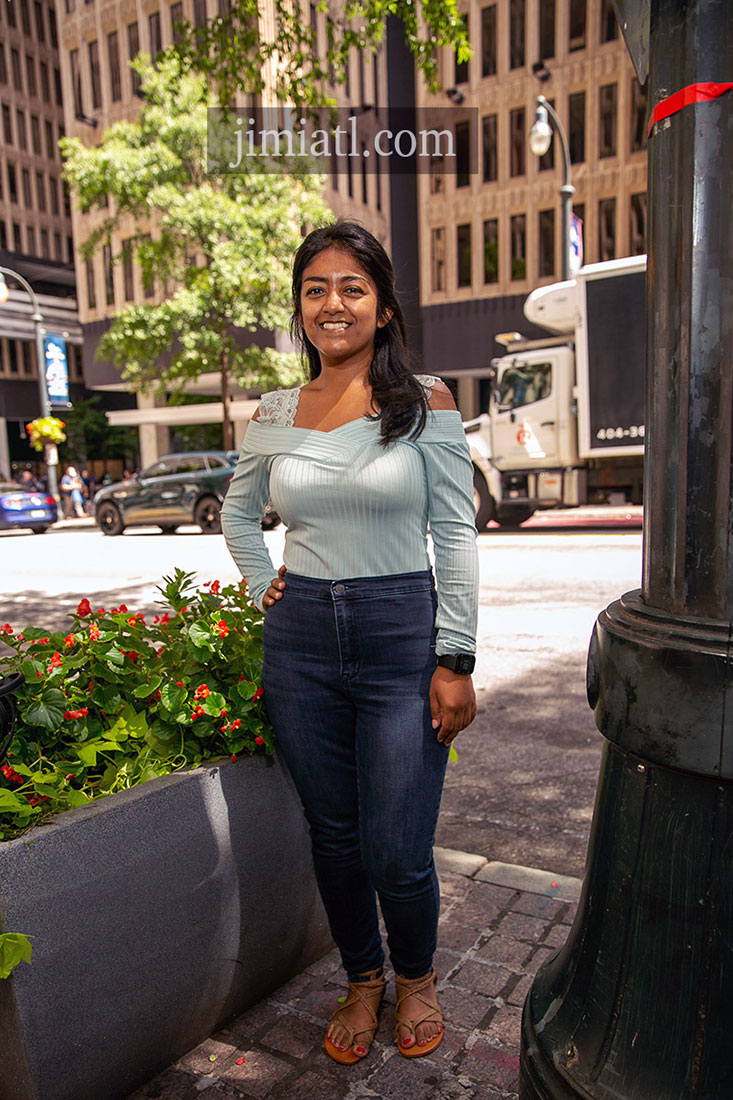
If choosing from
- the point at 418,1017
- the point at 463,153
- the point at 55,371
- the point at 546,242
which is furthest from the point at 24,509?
the point at 418,1017

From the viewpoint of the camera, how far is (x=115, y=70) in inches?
1384

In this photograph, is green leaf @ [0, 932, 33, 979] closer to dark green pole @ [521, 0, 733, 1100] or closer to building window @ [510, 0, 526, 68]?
dark green pole @ [521, 0, 733, 1100]

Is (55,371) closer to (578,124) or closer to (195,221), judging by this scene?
(195,221)

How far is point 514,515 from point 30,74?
45.4 meters

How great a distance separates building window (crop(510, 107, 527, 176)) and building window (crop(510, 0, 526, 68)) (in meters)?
1.57

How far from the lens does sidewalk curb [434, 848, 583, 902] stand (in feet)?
9.71

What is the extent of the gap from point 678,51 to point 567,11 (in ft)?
103

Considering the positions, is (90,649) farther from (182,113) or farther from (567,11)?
(567,11)

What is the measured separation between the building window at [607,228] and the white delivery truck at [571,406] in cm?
1414

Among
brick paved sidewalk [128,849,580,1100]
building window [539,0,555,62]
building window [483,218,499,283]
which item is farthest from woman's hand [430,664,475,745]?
building window [539,0,555,62]

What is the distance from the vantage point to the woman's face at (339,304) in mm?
2090

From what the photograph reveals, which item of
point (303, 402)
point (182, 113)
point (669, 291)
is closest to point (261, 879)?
point (303, 402)

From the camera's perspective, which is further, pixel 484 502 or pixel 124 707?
pixel 484 502

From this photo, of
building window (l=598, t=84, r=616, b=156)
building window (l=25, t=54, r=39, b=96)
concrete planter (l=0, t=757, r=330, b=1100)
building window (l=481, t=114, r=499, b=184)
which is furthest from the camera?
building window (l=25, t=54, r=39, b=96)
